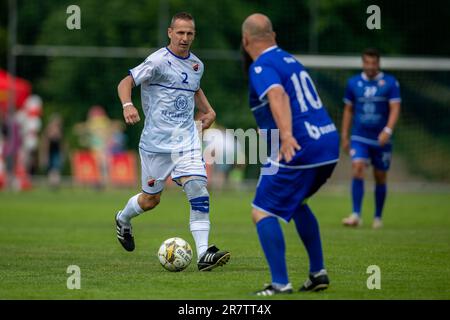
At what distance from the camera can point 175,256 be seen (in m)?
9.88

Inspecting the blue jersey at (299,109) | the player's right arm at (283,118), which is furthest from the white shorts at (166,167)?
the player's right arm at (283,118)

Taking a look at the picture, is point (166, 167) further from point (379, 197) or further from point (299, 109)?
point (379, 197)

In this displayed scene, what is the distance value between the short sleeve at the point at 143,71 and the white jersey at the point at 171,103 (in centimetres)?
11

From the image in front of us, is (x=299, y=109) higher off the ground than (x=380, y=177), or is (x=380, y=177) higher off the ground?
(x=299, y=109)

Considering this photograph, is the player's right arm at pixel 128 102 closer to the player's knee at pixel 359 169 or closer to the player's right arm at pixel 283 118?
the player's right arm at pixel 283 118

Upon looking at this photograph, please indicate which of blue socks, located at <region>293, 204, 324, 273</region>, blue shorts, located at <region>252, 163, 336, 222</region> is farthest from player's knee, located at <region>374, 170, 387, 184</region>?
blue shorts, located at <region>252, 163, 336, 222</region>

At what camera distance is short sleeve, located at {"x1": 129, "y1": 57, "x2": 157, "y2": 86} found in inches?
407

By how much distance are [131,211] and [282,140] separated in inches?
142

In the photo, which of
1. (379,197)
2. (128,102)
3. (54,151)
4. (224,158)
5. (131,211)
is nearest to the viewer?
(128,102)

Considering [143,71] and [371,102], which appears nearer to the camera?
[143,71]

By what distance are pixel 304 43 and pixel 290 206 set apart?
21895 millimetres

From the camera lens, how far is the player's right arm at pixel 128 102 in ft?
31.9

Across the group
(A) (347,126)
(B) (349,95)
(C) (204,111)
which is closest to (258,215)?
(C) (204,111)

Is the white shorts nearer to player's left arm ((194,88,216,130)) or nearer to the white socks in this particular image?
the white socks
